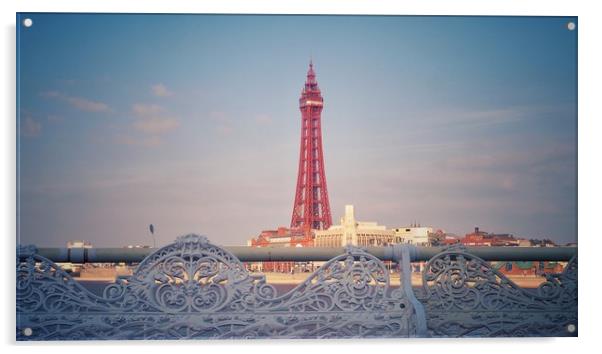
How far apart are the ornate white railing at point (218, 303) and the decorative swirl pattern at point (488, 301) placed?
0.01 m

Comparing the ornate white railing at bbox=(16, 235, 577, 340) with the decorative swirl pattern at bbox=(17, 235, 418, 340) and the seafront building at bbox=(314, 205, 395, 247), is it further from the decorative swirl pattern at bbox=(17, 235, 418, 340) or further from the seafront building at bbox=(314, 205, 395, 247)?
the seafront building at bbox=(314, 205, 395, 247)

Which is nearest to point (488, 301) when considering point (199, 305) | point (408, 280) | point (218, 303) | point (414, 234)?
point (408, 280)

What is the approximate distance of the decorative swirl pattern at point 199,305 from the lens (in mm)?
5828

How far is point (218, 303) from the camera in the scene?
586 cm

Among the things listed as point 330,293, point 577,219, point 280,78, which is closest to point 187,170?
point 280,78

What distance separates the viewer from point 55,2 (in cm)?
582

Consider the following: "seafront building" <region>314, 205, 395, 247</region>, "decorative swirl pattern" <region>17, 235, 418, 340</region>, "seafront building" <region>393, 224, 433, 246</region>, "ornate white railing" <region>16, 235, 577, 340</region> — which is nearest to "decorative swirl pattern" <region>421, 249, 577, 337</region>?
"ornate white railing" <region>16, 235, 577, 340</region>

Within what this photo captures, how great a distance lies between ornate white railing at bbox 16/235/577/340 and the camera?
19.1 feet

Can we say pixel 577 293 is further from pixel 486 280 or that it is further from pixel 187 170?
pixel 187 170

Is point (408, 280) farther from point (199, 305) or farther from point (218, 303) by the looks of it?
point (199, 305)

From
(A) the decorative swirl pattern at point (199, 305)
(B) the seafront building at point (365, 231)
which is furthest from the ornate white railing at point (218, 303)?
(B) the seafront building at point (365, 231)

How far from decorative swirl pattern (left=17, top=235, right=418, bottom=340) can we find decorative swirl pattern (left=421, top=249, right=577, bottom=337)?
0.83 feet

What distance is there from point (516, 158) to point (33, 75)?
3216 millimetres
